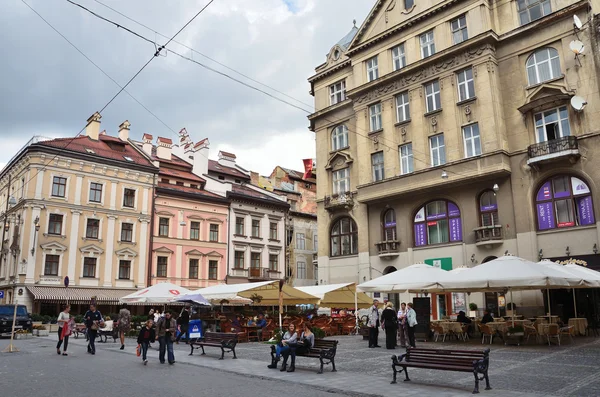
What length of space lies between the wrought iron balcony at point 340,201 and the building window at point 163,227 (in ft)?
54.6

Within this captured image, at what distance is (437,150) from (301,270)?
2865cm

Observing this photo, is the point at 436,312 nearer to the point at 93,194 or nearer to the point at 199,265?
the point at 199,265

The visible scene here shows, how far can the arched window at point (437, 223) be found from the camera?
29.1 metres

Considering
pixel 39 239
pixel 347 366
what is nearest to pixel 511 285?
pixel 347 366

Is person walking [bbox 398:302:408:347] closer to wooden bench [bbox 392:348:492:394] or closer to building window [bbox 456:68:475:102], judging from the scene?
wooden bench [bbox 392:348:492:394]

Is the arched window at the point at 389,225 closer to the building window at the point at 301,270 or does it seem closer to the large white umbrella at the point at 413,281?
the large white umbrella at the point at 413,281

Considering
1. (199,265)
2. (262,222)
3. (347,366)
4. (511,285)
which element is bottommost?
(347,366)

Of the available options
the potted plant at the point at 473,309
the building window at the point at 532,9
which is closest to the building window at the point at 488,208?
the potted plant at the point at 473,309

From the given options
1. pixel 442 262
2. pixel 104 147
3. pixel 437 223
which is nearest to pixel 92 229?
pixel 104 147

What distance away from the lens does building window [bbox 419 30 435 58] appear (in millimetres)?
30812

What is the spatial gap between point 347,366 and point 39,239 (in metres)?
31.9

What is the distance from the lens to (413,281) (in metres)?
20.0

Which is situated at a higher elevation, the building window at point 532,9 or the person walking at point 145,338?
the building window at point 532,9

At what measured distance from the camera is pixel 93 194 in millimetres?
41125
